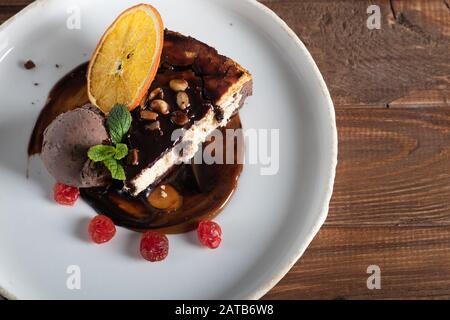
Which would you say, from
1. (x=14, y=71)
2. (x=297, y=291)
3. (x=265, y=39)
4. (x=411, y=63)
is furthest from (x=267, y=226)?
(x=14, y=71)

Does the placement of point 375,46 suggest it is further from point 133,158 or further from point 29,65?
point 29,65

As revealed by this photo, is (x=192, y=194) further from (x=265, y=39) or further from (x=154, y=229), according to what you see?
(x=265, y=39)

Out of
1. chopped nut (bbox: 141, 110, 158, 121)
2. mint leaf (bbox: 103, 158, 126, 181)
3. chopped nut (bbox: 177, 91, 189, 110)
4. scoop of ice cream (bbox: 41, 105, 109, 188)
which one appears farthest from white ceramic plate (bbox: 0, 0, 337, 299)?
chopped nut (bbox: 141, 110, 158, 121)

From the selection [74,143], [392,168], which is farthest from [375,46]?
[74,143]

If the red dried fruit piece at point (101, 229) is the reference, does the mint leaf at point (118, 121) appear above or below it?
above

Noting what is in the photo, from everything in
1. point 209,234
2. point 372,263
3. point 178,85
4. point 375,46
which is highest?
point 375,46

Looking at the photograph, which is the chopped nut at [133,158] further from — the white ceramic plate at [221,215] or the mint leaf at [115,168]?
the white ceramic plate at [221,215]

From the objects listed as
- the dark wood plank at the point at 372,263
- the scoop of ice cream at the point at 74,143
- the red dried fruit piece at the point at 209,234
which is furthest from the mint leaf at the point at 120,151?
the dark wood plank at the point at 372,263
